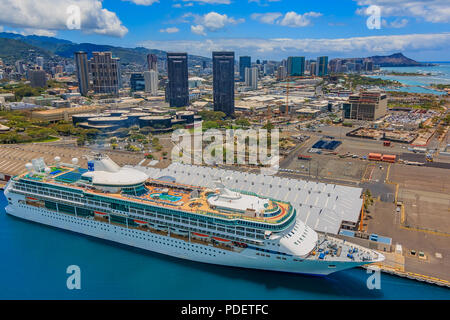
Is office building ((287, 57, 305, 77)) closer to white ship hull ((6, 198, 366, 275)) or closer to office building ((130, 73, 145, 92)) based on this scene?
office building ((130, 73, 145, 92))

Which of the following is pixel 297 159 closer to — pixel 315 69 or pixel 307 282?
pixel 307 282

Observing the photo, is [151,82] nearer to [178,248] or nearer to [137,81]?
[137,81]

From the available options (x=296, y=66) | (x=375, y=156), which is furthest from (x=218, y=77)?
(x=296, y=66)

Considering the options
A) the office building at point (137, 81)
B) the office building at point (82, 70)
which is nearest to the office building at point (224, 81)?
the office building at point (137, 81)

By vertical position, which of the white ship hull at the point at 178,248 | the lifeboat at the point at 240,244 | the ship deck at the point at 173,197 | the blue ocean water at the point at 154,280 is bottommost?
the blue ocean water at the point at 154,280

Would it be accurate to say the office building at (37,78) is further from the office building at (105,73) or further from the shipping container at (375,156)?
the shipping container at (375,156)

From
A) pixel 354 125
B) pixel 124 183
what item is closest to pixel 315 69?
pixel 354 125
